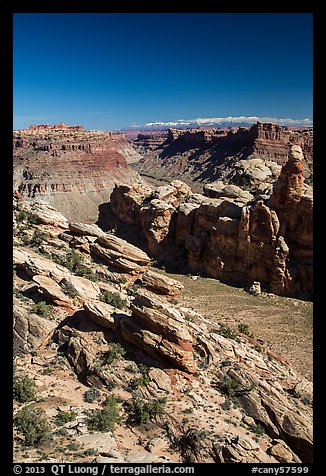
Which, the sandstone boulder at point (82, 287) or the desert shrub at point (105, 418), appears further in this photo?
the sandstone boulder at point (82, 287)

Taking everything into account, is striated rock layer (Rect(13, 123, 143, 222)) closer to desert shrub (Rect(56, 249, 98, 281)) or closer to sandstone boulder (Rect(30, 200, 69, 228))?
sandstone boulder (Rect(30, 200, 69, 228))

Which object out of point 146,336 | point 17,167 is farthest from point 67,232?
point 17,167

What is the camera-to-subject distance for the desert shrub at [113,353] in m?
15.2

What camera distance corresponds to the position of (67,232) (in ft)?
109

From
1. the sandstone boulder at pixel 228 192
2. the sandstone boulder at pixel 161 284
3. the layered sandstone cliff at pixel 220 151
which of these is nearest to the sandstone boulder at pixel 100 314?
the sandstone boulder at pixel 161 284

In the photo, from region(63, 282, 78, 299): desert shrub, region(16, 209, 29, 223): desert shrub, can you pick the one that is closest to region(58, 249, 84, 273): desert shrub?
region(63, 282, 78, 299): desert shrub

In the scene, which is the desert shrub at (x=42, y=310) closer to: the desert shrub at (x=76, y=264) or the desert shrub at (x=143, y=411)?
the desert shrub at (x=143, y=411)

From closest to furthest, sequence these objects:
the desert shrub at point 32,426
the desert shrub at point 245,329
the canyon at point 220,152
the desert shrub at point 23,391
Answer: the desert shrub at point 32,426 → the desert shrub at point 23,391 → the desert shrub at point 245,329 → the canyon at point 220,152

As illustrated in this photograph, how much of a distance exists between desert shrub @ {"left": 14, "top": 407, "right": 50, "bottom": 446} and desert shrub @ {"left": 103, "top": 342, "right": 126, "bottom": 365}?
360 cm

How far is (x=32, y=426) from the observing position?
11.2 m

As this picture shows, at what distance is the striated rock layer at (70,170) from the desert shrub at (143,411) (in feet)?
187

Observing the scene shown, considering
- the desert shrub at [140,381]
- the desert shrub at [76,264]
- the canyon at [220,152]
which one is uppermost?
the canyon at [220,152]

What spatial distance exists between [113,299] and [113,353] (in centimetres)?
598
